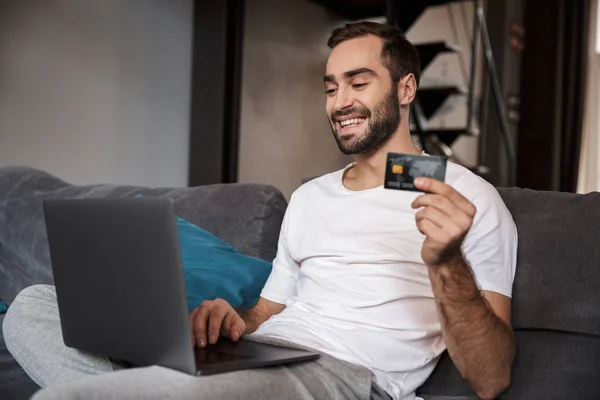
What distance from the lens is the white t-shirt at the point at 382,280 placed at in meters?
1.35

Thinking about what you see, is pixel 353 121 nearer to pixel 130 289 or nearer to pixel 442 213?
pixel 442 213

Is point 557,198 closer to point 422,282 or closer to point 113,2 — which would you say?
point 422,282

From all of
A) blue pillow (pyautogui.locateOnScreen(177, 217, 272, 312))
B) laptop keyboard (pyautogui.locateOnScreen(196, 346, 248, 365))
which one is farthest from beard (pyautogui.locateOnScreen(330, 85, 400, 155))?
laptop keyboard (pyautogui.locateOnScreen(196, 346, 248, 365))

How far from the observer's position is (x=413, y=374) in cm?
138

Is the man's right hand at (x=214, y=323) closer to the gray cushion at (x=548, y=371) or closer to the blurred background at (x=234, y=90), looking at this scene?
Answer: the gray cushion at (x=548, y=371)

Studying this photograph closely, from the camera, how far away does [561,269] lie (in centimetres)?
141

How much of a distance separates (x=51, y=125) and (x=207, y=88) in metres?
0.87

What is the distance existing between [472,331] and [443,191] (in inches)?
11.0

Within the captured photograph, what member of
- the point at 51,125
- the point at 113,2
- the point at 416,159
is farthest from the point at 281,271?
the point at 113,2

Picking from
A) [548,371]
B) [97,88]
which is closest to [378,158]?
[548,371]

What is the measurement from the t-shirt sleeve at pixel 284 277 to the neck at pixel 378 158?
0.61 ft

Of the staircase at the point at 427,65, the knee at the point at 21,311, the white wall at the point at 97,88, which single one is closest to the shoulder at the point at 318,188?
the knee at the point at 21,311

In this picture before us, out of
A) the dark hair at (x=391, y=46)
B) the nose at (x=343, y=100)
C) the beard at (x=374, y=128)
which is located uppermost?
the dark hair at (x=391, y=46)

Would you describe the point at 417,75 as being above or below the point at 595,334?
above
